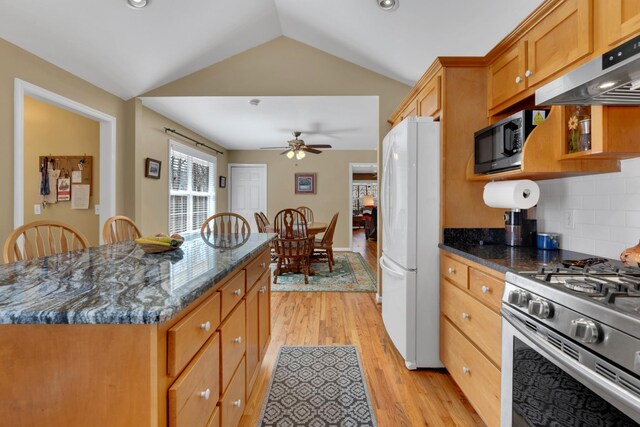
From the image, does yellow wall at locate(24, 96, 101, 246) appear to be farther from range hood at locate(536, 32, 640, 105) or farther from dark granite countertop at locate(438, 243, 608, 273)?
range hood at locate(536, 32, 640, 105)

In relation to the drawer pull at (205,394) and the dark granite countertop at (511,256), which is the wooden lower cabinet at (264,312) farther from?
the dark granite countertop at (511,256)

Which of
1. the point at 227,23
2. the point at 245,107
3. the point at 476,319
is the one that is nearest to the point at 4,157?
the point at 227,23

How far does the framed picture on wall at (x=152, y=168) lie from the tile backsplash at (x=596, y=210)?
162 inches

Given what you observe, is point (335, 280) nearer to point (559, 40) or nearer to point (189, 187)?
point (189, 187)

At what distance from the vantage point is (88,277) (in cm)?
105

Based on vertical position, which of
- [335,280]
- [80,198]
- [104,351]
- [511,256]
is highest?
[80,198]

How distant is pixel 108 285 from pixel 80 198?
3.56 meters

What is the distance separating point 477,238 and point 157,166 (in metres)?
3.92

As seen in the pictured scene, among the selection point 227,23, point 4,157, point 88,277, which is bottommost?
point 88,277

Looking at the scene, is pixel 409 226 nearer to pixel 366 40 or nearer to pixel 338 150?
pixel 366 40

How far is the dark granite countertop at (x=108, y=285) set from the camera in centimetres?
71

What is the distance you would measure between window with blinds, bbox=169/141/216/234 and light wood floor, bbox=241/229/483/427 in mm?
2496

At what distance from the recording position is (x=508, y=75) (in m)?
1.83

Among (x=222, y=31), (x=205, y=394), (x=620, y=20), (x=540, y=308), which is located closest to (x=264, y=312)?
(x=205, y=394)
